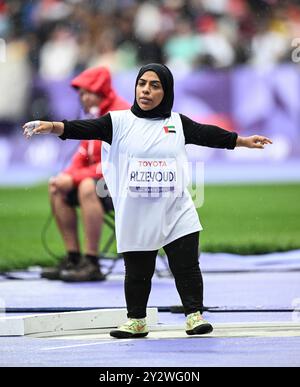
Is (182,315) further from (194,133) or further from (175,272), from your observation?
(194,133)

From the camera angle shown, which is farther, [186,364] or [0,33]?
[0,33]

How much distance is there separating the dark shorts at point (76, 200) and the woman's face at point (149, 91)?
333cm

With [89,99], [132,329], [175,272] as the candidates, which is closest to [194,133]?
[175,272]

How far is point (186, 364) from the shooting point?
604 centimetres

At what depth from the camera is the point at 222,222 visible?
14.9 metres

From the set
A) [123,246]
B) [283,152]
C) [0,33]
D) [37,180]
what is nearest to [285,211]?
[283,152]

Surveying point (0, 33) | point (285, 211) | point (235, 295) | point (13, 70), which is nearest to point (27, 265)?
point (235, 295)

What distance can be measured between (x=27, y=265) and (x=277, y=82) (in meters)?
9.30

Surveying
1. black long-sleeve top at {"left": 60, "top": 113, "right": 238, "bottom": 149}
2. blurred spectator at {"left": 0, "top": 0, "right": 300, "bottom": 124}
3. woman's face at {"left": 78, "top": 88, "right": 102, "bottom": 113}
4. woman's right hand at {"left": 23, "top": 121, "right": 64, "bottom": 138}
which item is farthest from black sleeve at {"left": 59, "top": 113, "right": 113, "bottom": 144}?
blurred spectator at {"left": 0, "top": 0, "right": 300, "bottom": 124}

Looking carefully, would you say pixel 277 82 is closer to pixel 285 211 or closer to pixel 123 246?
pixel 285 211
